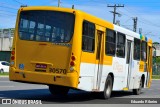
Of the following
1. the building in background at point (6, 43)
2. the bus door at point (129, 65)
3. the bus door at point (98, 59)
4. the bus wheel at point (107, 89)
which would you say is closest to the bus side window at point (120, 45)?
the bus door at point (129, 65)

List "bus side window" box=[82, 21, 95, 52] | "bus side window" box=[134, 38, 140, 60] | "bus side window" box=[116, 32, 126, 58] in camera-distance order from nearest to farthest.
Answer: "bus side window" box=[82, 21, 95, 52], "bus side window" box=[116, 32, 126, 58], "bus side window" box=[134, 38, 140, 60]

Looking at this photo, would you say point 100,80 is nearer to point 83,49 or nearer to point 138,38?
point 83,49

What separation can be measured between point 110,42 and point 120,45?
1.31 metres

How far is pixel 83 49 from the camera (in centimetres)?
1520

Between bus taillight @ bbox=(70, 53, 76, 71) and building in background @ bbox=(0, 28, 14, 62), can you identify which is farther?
building in background @ bbox=(0, 28, 14, 62)

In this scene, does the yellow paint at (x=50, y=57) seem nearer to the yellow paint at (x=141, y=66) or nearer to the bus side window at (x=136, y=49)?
the bus side window at (x=136, y=49)

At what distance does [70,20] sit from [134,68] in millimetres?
7095

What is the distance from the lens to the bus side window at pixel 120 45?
61.1ft

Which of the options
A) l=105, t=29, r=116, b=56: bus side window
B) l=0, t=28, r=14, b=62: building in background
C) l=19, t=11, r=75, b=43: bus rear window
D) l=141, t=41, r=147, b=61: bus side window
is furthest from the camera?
l=0, t=28, r=14, b=62: building in background

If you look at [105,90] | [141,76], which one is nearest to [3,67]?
[141,76]

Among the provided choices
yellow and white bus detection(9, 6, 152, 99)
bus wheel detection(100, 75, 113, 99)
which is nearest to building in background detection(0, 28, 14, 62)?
bus wheel detection(100, 75, 113, 99)

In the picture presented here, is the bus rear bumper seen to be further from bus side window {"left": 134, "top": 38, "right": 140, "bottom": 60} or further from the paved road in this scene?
bus side window {"left": 134, "top": 38, "right": 140, "bottom": 60}

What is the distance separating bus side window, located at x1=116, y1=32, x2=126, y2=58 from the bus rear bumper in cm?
447

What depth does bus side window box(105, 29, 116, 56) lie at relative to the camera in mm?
17328
